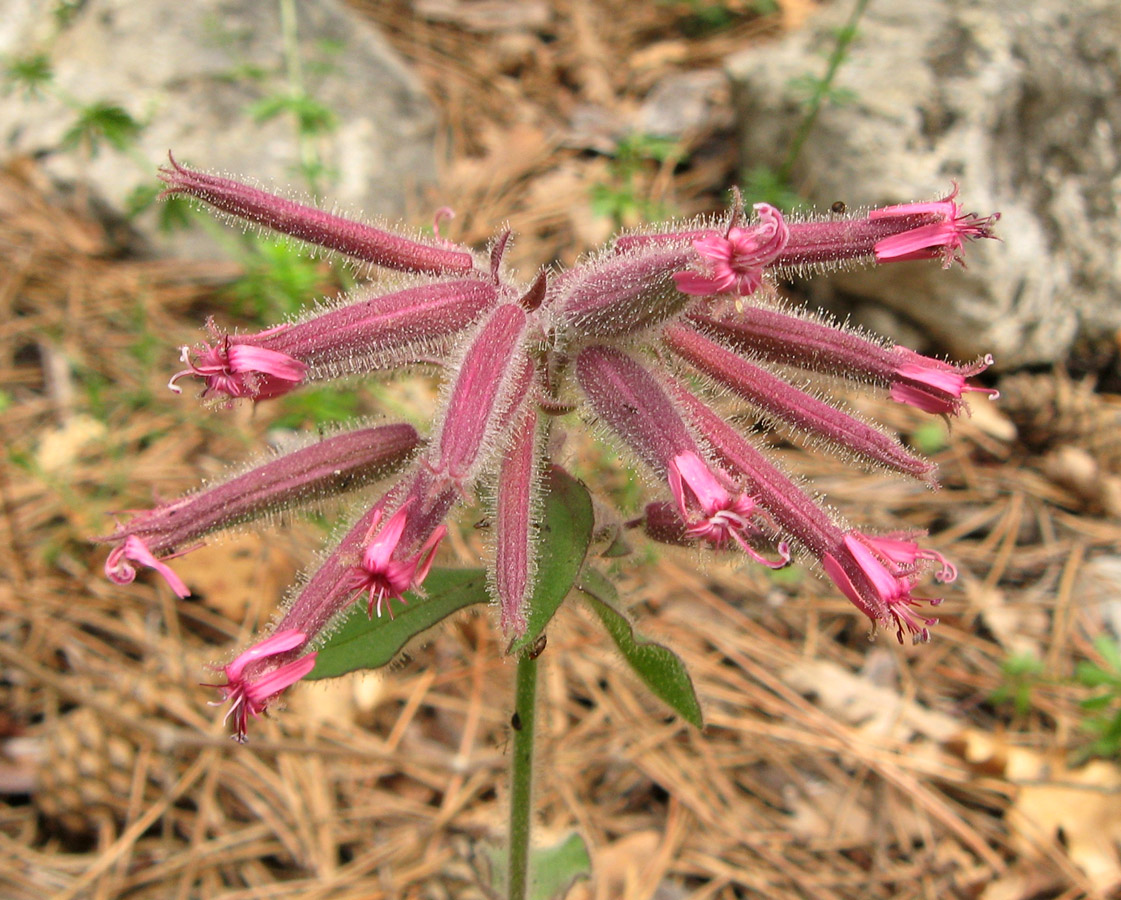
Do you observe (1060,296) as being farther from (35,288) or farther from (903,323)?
(35,288)

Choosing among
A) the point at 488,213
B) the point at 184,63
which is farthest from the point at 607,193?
the point at 184,63

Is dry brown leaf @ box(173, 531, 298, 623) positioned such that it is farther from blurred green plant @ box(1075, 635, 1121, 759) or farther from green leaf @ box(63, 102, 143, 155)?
blurred green plant @ box(1075, 635, 1121, 759)

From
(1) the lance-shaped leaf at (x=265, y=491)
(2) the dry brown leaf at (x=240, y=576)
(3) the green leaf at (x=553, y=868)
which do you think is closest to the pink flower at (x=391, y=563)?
(1) the lance-shaped leaf at (x=265, y=491)

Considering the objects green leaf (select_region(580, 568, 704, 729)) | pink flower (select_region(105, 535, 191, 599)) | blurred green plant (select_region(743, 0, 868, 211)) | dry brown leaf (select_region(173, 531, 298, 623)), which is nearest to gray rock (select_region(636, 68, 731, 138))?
blurred green plant (select_region(743, 0, 868, 211))

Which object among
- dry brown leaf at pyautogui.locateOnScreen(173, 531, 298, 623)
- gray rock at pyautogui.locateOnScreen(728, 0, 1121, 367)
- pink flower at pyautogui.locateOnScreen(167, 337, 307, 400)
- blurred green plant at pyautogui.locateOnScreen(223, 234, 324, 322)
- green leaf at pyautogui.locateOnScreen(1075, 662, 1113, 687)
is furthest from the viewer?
gray rock at pyautogui.locateOnScreen(728, 0, 1121, 367)

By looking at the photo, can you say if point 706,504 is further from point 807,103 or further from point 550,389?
point 807,103

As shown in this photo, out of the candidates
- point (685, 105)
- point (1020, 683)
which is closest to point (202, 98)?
point (685, 105)

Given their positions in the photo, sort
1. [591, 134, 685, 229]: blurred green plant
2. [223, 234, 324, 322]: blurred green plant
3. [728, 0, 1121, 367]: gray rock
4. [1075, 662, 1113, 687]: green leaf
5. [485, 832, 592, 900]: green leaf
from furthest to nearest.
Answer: [728, 0, 1121, 367]: gray rock
[591, 134, 685, 229]: blurred green plant
[223, 234, 324, 322]: blurred green plant
[1075, 662, 1113, 687]: green leaf
[485, 832, 592, 900]: green leaf
